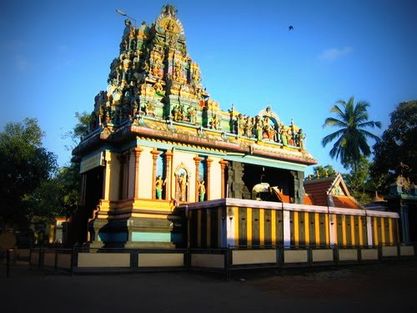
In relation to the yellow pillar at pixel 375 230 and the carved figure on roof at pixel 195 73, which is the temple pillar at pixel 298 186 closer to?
the yellow pillar at pixel 375 230

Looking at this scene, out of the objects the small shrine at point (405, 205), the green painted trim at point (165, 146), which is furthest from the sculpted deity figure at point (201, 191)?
the small shrine at point (405, 205)

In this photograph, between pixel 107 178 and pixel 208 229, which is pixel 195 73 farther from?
pixel 208 229

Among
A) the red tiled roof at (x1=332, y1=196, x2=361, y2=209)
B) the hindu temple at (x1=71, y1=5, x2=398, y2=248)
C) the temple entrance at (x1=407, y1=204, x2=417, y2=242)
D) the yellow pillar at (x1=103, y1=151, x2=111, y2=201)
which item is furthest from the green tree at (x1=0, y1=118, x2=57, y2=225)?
the temple entrance at (x1=407, y1=204, x2=417, y2=242)

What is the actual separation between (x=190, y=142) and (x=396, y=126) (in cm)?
1610

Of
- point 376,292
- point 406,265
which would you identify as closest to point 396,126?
point 406,265

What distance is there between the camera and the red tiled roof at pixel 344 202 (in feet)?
101

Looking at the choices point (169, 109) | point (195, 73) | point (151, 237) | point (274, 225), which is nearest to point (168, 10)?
point (195, 73)

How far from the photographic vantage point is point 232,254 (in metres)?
15.1

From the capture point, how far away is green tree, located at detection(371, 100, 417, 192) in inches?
1121

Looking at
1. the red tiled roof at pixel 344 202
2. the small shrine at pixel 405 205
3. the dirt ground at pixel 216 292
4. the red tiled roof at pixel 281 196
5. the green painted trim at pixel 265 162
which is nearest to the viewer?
the dirt ground at pixel 216 292

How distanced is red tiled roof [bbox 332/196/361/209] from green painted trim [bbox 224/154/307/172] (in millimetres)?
5916

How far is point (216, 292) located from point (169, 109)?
39.9 feet

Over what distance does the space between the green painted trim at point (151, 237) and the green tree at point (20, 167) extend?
582 inches

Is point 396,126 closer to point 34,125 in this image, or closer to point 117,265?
point 117,265
